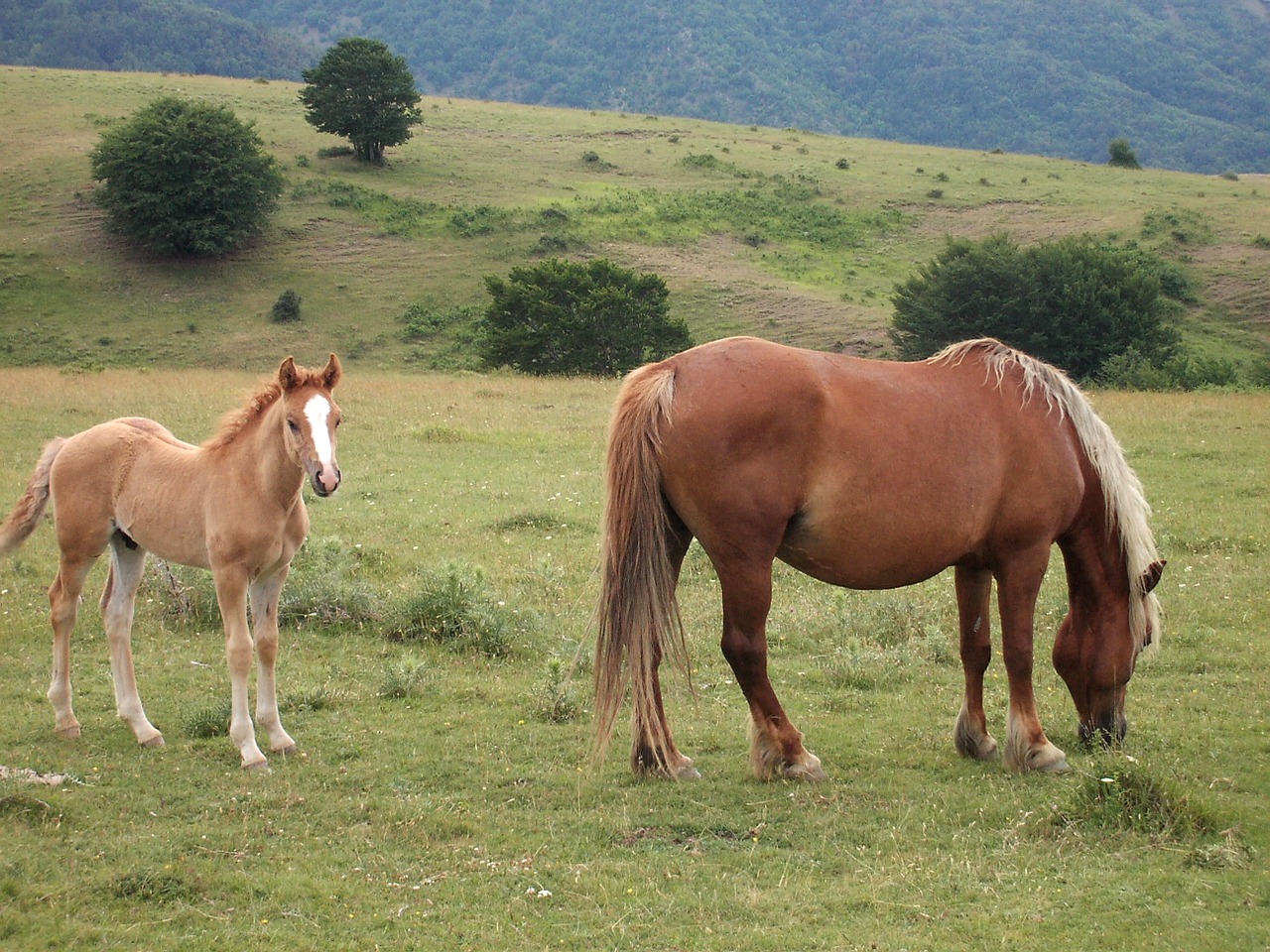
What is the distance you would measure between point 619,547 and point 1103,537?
111 inches

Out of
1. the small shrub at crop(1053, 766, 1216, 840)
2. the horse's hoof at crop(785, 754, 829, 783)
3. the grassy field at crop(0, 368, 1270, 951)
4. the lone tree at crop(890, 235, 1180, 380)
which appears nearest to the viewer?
the grassy field at crop(0, 368, 1270, 951)

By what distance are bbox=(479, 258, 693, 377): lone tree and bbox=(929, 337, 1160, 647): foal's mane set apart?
24698mm

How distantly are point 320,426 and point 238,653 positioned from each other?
4.73 feet

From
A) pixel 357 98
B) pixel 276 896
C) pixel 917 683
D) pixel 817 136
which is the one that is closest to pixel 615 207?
pixel 357 98

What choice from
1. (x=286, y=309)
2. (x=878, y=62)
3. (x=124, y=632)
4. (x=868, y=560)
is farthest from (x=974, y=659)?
(x=878, y=62)

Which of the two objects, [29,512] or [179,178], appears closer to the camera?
[29,512]

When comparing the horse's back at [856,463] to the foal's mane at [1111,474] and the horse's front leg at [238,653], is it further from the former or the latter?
the horse's front leg at [238,653]

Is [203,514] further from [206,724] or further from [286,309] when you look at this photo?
[286,309]

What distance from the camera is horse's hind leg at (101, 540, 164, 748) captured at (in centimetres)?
675

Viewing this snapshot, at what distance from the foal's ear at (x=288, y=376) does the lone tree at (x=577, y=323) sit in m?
24.9

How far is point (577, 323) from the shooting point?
31.9 meters

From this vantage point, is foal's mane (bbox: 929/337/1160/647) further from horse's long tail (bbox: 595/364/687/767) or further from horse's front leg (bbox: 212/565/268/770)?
horse's front leg (bbox: 212/565/268/770)

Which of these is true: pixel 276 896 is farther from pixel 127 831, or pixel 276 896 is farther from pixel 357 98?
pixel 357 98

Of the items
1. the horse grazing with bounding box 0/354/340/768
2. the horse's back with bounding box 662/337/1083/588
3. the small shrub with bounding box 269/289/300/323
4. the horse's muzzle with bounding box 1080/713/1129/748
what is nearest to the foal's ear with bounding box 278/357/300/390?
the horse grazing with bounding box 0/354/340/768
